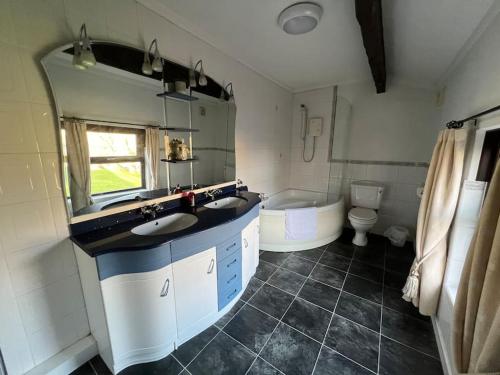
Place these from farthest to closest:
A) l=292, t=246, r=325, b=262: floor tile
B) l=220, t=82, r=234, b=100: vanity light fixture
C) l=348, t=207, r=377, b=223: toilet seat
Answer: l=348, t=207, r=377, b=223: toilet seat → l=292, t=246, r=325, b=262: floor tile → l=220, t=82, r=234, b=100: vanity light fixture

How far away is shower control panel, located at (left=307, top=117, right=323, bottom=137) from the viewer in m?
3.44

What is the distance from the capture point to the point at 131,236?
1.29 m

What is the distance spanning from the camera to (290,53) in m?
2.20

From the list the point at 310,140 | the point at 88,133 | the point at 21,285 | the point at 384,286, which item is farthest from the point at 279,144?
the point at 21,285

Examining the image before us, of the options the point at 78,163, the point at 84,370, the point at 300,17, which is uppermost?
the point at 300,17

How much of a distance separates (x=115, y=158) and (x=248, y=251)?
138 cm

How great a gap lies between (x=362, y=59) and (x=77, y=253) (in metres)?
3.19

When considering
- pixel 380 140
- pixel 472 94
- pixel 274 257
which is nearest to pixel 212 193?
pixel 274 257

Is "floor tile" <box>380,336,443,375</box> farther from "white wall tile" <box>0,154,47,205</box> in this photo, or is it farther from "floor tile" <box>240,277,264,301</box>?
"white wall tile" <box>0,154,47,205</box>

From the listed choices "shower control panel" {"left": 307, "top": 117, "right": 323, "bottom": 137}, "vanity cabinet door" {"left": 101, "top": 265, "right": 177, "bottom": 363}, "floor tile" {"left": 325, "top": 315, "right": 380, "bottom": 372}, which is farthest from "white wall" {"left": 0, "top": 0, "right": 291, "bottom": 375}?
"shower control panel" {"left": 307, "top": 117, "right": 323, "bottom": 137}

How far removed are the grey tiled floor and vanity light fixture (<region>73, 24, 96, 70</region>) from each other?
195 centimetres

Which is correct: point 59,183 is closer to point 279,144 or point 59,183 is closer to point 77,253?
point 77,253

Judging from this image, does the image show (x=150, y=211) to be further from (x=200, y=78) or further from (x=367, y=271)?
(x=367, y=271)

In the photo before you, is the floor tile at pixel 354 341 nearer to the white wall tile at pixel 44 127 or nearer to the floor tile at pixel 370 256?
the floor tile at pixel 370 256
